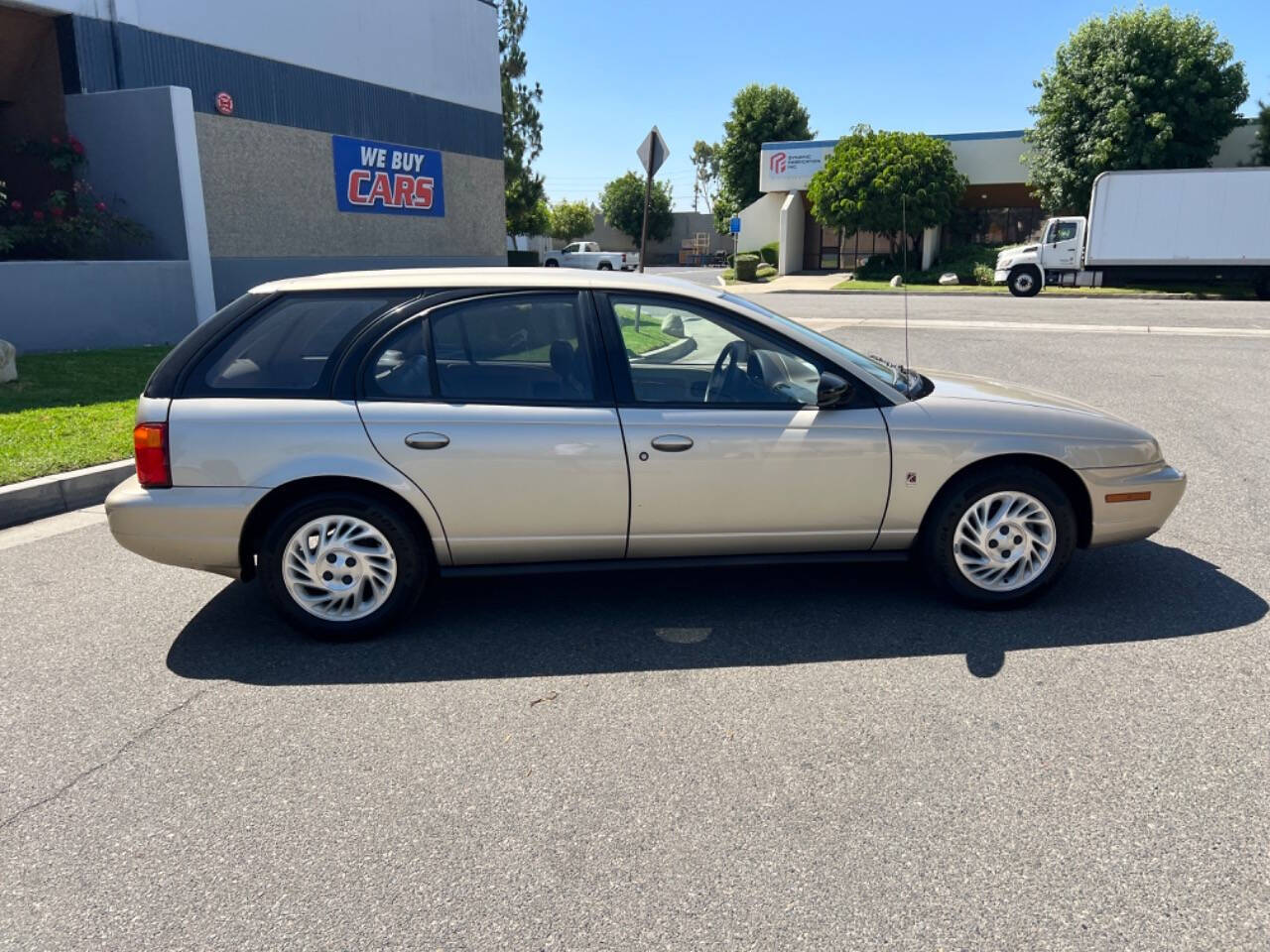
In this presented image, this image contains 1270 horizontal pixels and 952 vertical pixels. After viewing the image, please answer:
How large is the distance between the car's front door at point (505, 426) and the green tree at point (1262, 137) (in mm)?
37869

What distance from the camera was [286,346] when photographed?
4.15 m

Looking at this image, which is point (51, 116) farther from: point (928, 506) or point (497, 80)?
point (928, 506)

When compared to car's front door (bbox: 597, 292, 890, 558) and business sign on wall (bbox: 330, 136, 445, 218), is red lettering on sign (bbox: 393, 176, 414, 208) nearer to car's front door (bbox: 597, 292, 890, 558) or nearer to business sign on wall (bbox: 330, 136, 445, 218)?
business sign on wall (bbox: 330, 136, 445, 218)

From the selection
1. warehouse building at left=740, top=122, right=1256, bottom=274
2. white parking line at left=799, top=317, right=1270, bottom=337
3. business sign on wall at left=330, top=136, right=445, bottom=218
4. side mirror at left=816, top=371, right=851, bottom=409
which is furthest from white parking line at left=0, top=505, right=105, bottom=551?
warehouse building at left=740, top=122, right=1256, bottom=274

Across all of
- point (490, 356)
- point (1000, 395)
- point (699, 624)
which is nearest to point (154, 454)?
point (490, 356)

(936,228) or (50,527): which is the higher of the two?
(936,228)

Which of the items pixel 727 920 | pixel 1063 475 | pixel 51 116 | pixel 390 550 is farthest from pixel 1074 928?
pixel 51 116

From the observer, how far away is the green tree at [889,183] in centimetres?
3569

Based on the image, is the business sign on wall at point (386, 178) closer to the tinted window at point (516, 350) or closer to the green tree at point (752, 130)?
the tinted window at point (516, 350)

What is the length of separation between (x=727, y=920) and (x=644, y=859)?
0.33 meters

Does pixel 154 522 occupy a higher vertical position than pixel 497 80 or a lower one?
lower

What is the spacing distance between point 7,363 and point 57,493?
426cm

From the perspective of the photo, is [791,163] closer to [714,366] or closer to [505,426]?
[714,366]

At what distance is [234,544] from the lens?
402 centimetres
